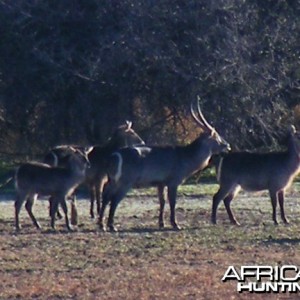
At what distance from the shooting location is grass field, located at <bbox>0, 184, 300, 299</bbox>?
12.4 metres

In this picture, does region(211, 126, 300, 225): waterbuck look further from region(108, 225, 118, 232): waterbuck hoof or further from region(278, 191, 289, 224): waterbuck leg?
region(108, 225, 118, 232): waterbuck hoof

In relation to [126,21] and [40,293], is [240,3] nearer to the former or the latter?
[126,21]

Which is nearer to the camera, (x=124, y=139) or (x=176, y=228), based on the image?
(x=176, y=228)

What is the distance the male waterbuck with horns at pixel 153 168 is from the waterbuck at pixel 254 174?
1.51 feet

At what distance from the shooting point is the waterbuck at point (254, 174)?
62.0ft

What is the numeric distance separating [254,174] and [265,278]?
20.2 feet

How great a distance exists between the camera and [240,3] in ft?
86.1

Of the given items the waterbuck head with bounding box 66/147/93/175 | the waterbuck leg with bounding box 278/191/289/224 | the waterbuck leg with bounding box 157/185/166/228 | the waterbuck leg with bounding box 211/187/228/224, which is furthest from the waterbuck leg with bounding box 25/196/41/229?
the waterbuck leg with bounding box 278/191/289/224

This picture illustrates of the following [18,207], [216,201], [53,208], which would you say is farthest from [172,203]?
[18,207]

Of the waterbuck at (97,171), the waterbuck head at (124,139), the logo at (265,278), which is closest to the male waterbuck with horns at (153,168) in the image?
the waterbuck at (97,171)

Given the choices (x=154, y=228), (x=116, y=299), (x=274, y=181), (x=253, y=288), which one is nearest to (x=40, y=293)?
(x=116, y=299)

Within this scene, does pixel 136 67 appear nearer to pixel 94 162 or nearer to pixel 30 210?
pixel 94 162

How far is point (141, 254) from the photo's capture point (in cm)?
1488

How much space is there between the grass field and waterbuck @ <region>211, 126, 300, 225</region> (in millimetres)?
419
